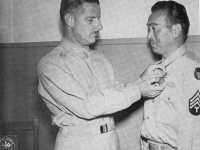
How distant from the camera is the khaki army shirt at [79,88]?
153cm

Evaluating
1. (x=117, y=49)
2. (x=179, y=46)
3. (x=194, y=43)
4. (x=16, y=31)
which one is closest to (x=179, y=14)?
(x=179, y=46)

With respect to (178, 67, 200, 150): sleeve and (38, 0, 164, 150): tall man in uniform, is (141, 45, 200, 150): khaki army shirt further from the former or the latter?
(38, 0, 164, 150): tall man in uniform

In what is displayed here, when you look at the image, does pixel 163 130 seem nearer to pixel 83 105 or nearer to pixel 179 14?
pixel 83 105

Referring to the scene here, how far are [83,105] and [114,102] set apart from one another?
0.62 feet

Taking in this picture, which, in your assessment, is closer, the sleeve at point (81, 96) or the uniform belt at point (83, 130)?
the sleeve at point (81, 96)

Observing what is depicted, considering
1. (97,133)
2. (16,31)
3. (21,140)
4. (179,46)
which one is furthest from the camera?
(16,31)

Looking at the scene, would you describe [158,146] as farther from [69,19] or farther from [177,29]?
[69,19]

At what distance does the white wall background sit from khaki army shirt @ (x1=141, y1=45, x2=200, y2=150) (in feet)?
2.76

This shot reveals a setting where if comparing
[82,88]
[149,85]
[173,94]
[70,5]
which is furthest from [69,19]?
[173,94]

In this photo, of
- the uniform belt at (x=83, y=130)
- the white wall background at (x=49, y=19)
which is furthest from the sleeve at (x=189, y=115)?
the white wall background at (x=49, y=19)

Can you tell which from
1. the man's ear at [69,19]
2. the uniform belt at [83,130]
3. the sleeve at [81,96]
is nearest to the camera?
the sleeve at [81,96]

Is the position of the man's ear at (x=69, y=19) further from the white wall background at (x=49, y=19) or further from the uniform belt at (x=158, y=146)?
the uniform belt at (x=158, y=146)

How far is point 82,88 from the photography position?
5.25ft

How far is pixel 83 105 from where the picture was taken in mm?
1532
